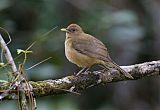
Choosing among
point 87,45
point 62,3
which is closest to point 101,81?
point 87,45

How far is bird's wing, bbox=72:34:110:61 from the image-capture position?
498cm

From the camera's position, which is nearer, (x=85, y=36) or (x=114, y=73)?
(x=114, y=73)

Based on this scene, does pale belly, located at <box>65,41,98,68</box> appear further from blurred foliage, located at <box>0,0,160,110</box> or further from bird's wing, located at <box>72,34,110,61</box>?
blurred foliage, located at <box>0,0,160,110</box>

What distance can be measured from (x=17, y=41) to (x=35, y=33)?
0.30 meters

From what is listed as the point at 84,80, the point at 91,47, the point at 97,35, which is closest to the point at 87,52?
the point at 91,47

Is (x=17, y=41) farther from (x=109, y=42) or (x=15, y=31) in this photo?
(x=109, y=42)

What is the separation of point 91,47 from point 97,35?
1.79 metres

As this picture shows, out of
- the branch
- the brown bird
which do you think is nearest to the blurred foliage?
the brown bird

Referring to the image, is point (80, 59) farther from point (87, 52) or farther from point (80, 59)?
point (87, 52)

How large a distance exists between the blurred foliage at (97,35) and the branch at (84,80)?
1.66 meters

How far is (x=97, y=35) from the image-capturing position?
22.5ft

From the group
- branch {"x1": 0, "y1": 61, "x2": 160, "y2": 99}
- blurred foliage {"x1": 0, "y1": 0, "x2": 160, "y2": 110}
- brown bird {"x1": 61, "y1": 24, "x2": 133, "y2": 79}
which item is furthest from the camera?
blurred foliage {"x1": 0, "y1": 0, "x2": 160, "y2": 110}

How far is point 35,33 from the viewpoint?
652 cm

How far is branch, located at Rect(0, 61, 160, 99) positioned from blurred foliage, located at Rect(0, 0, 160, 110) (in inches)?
65.2
